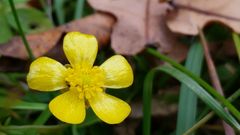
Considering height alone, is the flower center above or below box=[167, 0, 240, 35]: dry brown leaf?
above

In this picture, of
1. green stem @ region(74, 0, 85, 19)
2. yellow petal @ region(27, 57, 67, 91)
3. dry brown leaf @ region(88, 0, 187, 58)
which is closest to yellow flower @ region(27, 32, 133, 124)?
yellow petal @ region(27, 57, 67, 91)

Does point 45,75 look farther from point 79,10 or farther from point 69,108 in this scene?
point 79,10

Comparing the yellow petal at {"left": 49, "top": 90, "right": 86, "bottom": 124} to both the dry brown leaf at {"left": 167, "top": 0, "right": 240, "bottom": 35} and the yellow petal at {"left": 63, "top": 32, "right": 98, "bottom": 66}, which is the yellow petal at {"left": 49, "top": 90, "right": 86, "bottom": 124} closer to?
the yellow petal at {"left": 63, "top": 32, "right": 98, "bottom": 66}

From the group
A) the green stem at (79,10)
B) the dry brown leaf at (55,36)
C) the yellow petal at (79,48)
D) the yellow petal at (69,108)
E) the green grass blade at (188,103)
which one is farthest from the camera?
the green stem at (79,10)

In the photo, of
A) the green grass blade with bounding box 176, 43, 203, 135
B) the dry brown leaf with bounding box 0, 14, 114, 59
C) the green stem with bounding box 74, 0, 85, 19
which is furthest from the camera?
the green stem with bounding box 74, 0, 85, 19

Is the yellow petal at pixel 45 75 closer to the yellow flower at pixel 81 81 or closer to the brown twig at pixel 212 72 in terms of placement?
the yellow flower at pixel 81 81

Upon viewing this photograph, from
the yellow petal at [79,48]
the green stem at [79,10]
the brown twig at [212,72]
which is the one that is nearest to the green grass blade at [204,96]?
the brown twig at [212,72]

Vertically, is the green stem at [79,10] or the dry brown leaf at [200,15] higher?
the dry brown leaf at [200,15]

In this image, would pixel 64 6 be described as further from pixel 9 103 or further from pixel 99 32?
pixel 9 103
